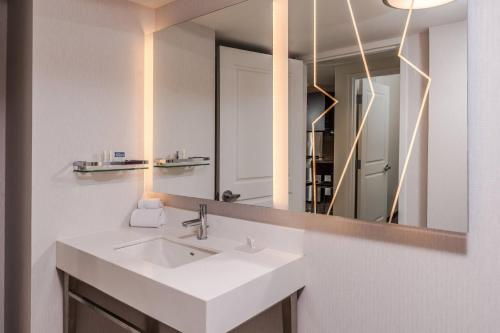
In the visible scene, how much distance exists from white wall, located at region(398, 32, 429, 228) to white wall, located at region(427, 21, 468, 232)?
2cm

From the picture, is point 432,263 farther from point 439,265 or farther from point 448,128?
point 448,128

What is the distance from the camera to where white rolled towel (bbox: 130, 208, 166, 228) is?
1858 millimetres

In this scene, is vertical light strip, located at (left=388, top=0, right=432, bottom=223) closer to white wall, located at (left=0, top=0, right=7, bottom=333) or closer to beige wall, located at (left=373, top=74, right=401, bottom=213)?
beige wall, located at (left=373, top=74, right=401, bottom=213)

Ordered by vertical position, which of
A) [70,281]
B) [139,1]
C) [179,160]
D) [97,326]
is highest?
[139,1]

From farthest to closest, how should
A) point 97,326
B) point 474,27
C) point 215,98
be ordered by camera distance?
point 97,326, point 215,98, point 474,27

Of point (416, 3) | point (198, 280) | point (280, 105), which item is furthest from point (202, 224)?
point (416, 3)

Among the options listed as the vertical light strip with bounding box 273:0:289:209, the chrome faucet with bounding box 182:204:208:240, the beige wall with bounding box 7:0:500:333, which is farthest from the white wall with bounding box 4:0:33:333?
the vertical light strip with bounding box 273:0:289:209

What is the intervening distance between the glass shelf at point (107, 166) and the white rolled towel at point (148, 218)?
24 centimetres

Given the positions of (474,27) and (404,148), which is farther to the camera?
(404,148)

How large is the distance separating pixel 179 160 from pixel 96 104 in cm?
50

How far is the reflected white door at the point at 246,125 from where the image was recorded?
1.53 m

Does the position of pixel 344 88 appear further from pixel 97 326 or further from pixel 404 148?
pixel 97 326

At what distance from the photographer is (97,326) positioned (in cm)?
187

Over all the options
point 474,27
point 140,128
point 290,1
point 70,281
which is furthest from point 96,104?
point 474,27
